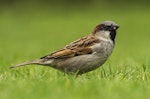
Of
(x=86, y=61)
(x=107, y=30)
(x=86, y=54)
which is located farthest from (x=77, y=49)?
(x=107, y=30)

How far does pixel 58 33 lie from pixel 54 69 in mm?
13364

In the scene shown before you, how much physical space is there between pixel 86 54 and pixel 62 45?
29.1 ft

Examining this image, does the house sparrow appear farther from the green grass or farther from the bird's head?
the green grass

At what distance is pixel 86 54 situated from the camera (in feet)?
23.7

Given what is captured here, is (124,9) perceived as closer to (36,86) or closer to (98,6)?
(98,6)

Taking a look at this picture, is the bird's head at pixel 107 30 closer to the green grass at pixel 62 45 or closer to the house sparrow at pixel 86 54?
the house sparrow at pixel 86 54

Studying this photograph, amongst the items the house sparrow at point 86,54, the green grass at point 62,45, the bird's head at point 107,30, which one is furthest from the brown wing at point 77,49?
the green grass at point 62,45

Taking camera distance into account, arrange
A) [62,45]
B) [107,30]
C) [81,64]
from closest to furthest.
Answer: [81,64]
[107,30]
[62,45]

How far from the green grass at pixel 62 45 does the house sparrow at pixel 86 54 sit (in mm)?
142

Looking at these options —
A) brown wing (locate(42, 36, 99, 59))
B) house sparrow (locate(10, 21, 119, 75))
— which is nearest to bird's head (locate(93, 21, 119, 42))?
house sparrow (locate(10, 21, 119, 75))

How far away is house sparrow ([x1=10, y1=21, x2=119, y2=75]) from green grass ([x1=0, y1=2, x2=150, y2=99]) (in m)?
0.14

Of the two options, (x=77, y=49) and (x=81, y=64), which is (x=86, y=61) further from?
(x=77, y=49)

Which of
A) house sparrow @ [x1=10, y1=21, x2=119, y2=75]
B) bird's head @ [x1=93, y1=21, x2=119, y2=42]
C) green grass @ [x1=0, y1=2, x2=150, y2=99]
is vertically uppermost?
bird's head @ [x1=93, y1=21, x2=119, y2=42]

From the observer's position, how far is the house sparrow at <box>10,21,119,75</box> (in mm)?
7113
